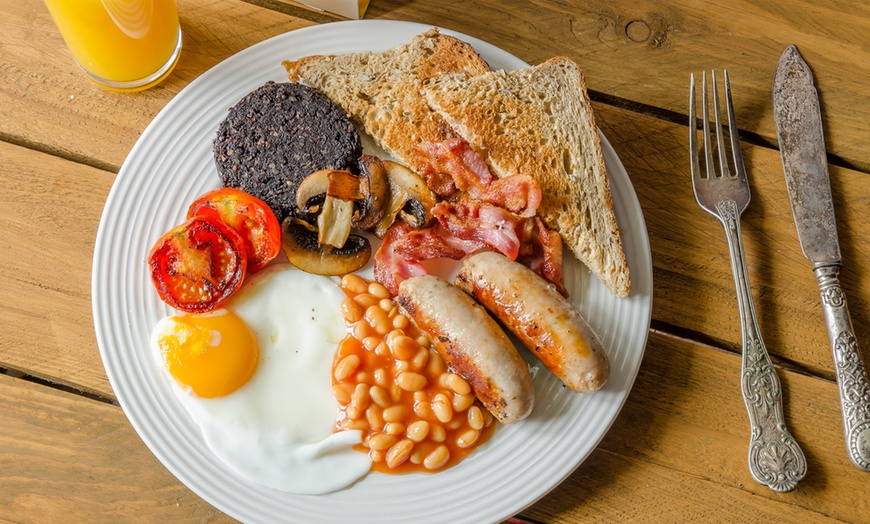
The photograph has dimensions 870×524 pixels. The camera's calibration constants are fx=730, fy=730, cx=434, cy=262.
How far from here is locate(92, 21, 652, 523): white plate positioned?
2.45 m

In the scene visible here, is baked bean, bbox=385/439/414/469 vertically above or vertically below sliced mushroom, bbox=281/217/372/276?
below

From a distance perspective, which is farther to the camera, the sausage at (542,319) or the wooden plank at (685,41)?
the wooden plank at (685,41)

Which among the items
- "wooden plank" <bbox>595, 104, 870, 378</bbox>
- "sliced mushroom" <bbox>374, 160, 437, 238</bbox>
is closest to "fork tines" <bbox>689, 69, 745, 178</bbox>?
"wooden plank" <bbox>595, 104, 870, 378</bbox>

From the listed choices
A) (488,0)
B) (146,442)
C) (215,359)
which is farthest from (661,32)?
(146,442)

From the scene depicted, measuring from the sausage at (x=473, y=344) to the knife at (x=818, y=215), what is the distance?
1.27 meters

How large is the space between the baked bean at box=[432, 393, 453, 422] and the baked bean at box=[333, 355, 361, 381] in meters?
0.30

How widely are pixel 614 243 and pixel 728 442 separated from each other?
2.85 feet

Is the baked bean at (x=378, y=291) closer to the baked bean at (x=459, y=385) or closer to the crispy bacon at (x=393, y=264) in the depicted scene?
the crispy bacon at (x=393, y=264)

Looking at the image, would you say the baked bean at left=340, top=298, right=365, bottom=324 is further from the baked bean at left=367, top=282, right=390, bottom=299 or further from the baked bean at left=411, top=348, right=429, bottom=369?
the baked bean at left=411, top=348, right=429, bottom=369

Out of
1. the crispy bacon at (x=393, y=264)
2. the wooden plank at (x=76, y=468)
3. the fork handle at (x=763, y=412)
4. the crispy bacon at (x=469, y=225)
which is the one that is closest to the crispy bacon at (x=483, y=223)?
the crispy bacon at (x=469, y=225)

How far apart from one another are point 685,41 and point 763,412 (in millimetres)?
1617

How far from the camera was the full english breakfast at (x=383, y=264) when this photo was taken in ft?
8.00

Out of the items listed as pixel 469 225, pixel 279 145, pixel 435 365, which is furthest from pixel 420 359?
Result: pixel 279 145

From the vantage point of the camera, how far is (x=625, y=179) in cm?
286
